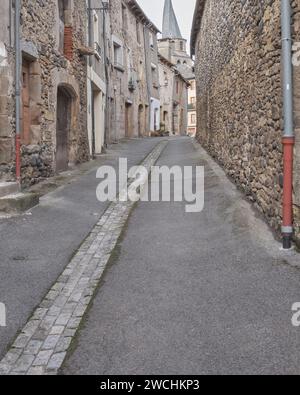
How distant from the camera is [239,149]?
7918 mm

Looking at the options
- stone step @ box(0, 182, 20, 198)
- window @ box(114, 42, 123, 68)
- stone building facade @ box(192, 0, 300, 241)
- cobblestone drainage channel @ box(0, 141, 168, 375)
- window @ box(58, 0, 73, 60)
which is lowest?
cobblestone drainage channel @ box(0, 141, 168, 375)

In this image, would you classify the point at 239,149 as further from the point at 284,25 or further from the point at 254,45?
the point at 284,25

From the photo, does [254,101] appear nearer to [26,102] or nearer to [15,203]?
[15,203]

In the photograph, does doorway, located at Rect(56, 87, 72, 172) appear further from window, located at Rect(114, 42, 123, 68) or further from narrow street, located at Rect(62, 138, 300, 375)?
window, located at Rect(114, 42, 123, 68)

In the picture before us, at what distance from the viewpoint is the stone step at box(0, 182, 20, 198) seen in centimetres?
672

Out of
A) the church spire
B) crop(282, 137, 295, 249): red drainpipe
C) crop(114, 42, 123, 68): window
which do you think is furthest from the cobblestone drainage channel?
the church spire

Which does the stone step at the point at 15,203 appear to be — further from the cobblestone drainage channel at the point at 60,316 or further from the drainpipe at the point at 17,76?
the cobblestone drainage channel at the point at 60,316

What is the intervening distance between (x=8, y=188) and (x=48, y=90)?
360cm

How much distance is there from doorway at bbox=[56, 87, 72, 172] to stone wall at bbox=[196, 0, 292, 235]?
3.87m

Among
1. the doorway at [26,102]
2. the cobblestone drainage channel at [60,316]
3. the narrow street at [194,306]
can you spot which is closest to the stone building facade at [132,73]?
the doorway at [26,102]

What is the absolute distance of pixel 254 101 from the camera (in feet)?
21.3

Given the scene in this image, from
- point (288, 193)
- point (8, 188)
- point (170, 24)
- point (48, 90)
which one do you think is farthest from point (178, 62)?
point (288, 193)

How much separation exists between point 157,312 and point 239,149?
497 centimetres
